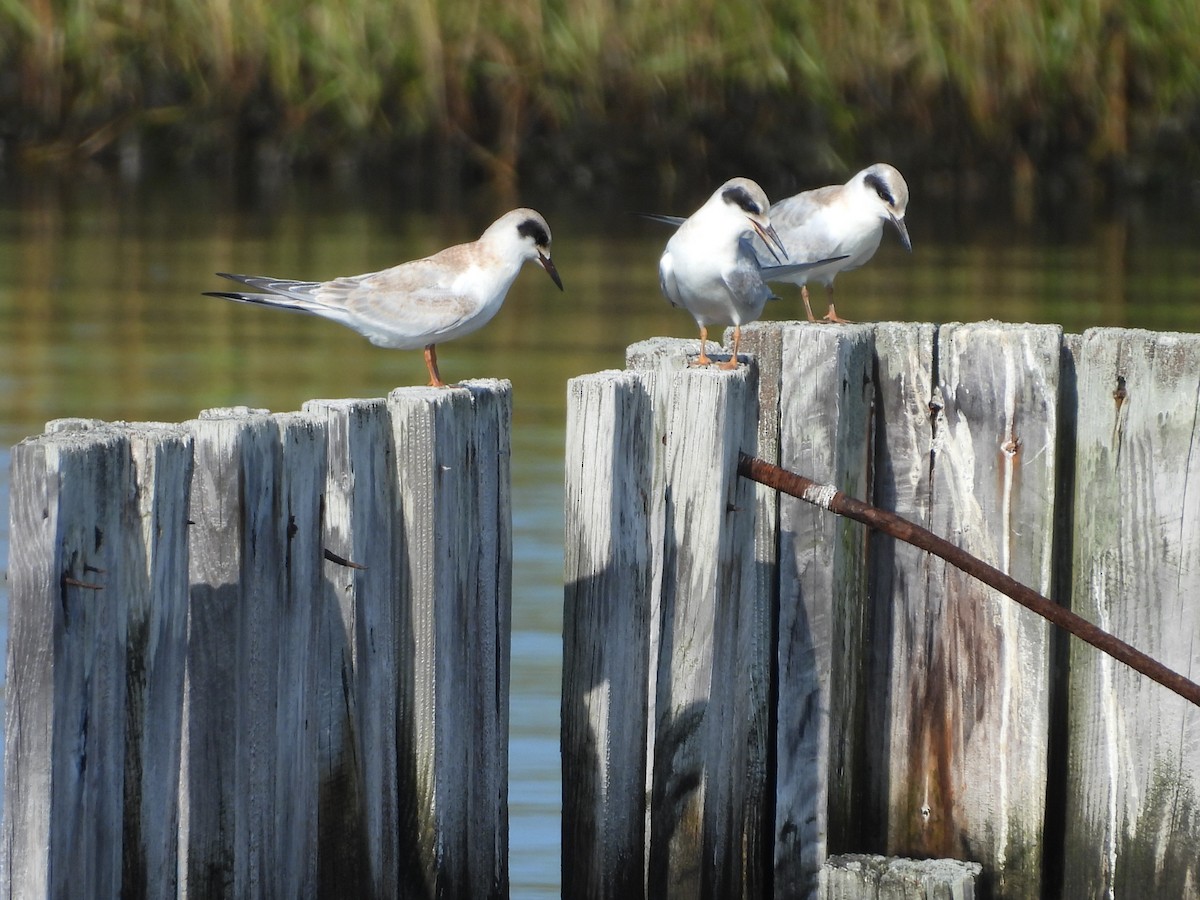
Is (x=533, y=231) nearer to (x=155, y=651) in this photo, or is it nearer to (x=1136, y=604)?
(x=1136, y=604)

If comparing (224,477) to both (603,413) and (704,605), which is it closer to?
(603,413)

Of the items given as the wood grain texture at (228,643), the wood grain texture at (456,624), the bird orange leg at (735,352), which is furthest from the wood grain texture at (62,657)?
the bird orange leg at (735,352)

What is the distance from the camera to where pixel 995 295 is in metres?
13.6

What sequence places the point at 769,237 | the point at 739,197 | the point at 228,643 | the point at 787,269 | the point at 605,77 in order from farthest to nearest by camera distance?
the point at 605,77 < the point at 787,269 < the point at 769,237 < the point at 739,197 < the point at 228,643

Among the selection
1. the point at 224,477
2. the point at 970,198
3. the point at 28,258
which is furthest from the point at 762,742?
the point at 970,198

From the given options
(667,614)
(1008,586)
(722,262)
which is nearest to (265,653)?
(667,614)

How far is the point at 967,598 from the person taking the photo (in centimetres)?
470

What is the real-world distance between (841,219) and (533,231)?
69.3 inches

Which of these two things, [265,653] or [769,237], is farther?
[769,237]

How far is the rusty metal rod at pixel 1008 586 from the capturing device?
14.0 ft

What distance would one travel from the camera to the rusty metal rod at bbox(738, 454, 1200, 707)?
14.0 ft

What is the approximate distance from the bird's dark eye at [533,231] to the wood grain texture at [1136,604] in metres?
1.47

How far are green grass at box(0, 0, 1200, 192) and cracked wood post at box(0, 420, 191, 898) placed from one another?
48.8 feet

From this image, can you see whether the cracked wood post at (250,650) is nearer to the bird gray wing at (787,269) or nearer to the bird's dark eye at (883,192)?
the bird gray wing at (787,269)
